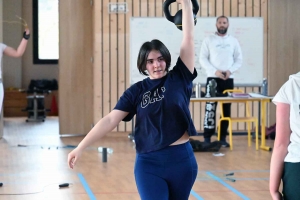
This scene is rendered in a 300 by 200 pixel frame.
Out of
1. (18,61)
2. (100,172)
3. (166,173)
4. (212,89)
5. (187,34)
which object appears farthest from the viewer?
(18,61)

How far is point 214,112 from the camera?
9.05 metres

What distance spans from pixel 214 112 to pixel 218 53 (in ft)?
2.94

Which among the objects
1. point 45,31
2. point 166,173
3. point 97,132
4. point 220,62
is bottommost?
point 166,173

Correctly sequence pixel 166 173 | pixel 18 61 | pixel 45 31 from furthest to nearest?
pixel 45 31 < pixel 18 61 < pixel 166 173

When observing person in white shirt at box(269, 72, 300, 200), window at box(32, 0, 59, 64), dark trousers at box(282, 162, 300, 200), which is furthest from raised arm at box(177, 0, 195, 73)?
window at box(32, 0, 59, 64)

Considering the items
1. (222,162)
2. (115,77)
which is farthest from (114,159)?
(115,77)

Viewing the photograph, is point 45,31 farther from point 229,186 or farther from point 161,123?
point 161,123

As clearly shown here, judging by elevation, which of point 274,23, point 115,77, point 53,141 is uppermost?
point 274,23

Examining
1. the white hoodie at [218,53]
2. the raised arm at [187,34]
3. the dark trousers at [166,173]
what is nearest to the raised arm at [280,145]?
the dark trousers at [166,173]

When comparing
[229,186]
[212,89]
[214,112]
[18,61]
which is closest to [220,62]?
[212,89]

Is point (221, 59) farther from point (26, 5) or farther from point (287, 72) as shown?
point (26, 5)

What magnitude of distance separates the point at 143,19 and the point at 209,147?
9.68 ft

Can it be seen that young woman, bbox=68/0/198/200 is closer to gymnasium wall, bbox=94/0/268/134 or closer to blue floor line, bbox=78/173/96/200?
blue floor line, bbox=78/173/96/200

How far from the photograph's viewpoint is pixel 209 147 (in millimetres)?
8609
